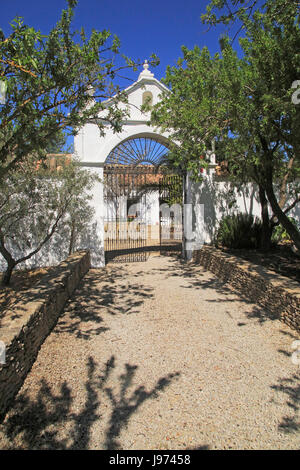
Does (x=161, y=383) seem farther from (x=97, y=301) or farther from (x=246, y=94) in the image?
(x=246, y=94)

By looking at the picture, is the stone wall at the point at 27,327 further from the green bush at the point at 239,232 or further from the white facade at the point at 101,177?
the green bush at the point at 239,232

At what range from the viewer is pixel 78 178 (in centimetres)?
735

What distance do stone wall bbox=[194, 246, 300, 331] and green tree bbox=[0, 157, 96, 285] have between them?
3997 millimetres

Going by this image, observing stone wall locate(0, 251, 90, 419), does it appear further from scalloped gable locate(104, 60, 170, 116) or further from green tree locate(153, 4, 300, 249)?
scalloped gable locate(104, 60, 170, 116)

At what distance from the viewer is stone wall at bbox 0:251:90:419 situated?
8.18 feet

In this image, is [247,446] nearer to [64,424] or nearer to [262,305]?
[64,424]

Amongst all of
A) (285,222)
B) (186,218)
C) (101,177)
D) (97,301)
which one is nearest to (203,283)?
(285,222)

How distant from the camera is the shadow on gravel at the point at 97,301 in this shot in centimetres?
420

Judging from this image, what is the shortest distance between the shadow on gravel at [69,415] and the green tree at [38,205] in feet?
12.9

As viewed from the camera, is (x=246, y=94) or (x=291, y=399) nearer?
(x=291, y=399)

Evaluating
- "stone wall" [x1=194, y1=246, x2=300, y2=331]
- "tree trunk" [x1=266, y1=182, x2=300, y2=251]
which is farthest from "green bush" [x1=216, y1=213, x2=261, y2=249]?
"tree trunk" [x1=266, y1=182, x2=300, y2=251]

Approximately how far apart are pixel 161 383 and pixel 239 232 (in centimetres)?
716

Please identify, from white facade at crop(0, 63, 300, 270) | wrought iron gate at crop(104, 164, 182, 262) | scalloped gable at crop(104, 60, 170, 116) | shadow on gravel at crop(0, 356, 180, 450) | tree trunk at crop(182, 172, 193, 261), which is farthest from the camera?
wrought iron gate at crop(104, 164, 182, 262)

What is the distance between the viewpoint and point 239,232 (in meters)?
9.20
